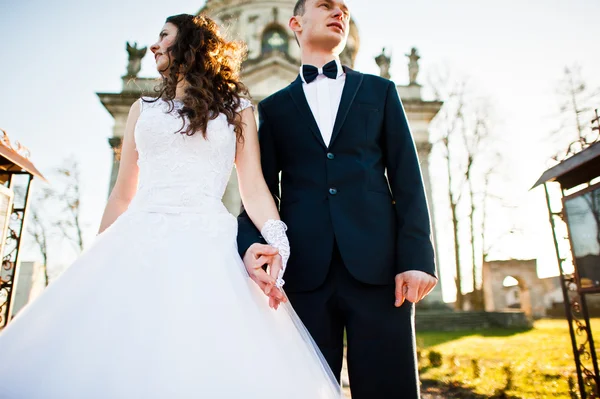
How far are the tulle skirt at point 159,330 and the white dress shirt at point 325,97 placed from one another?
0.92 m

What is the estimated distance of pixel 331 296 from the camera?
2.11 meters

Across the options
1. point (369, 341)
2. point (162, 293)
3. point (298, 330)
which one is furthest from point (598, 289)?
point (162, 293)

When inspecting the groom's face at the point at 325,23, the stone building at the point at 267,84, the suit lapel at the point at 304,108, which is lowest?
the suit lapel at the point at 304,108

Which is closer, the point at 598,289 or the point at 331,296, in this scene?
the point at 331,296

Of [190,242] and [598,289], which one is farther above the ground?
[190,242]

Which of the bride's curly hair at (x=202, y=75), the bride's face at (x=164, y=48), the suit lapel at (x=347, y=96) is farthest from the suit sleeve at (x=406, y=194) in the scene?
the bride's face at (x=164, y=48)

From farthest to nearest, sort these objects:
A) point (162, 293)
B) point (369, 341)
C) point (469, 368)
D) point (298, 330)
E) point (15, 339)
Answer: point (469, 368), point (369, 341), point (298, 330), point (162, 293), point (15, 339)

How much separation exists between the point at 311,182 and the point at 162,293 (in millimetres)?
1000

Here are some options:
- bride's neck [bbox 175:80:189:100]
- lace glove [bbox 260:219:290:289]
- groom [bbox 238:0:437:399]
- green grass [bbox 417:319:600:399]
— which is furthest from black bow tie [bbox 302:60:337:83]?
green grass [bbox 417:319:600:399]

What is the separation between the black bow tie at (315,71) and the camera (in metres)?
2.55

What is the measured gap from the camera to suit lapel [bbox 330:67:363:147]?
2299 mm

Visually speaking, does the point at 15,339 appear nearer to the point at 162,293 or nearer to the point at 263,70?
the point at 162,293

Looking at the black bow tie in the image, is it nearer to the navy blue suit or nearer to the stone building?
the navy blue suit

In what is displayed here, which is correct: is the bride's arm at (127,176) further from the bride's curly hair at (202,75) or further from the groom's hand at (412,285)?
the groom's hand at (412,285)
